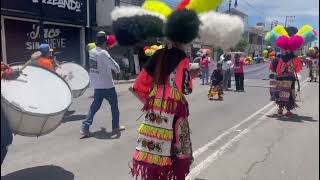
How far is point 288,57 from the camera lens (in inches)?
363

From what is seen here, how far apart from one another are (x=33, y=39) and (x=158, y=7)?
59.8 feet

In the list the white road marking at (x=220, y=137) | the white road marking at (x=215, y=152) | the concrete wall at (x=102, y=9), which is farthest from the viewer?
the concrete wall at (x=102, y=9)

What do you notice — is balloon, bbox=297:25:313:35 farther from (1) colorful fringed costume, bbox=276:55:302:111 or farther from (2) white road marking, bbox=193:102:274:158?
(2) white road marking, bbox=193:102:274:158

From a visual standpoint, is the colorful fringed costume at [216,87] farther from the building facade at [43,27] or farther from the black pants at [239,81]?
the building facade at [43,27]

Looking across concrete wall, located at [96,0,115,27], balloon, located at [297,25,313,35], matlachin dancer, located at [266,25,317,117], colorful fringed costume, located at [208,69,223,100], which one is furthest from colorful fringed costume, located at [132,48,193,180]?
concrete wall, located at [96,0,115,27]

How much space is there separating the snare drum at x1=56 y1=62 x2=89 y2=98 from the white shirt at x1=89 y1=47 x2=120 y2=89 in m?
1.87

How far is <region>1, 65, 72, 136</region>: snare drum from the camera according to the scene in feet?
13.6

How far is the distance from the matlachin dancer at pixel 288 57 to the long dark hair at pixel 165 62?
5492 mm

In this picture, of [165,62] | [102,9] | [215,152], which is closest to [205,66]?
[102,9]

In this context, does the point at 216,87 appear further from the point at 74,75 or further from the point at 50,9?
the point at 50,9

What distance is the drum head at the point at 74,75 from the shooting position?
880cm

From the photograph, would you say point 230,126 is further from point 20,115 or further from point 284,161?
point 20,115

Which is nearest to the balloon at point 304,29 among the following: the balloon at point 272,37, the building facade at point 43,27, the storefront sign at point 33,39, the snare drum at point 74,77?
the balloon at point 272,37

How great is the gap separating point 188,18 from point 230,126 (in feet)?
18.4
